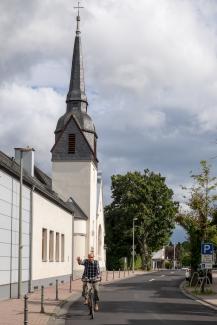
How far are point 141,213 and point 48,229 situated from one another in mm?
41037

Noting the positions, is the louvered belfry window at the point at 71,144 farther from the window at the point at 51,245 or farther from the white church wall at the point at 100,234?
the window at the point at 51,245

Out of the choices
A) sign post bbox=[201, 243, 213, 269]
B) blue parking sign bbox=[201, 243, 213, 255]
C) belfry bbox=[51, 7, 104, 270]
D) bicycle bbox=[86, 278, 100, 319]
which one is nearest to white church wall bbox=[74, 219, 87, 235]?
belfry bbox=[51, 7, 104, 270]

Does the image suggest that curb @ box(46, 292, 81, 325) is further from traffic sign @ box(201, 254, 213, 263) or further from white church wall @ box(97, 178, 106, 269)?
white church wall @ box(97, 178, 106, 269)

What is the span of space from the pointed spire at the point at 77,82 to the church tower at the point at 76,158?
0.10 meters

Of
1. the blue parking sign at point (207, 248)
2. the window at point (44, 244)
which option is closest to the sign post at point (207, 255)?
the blue parking sign at point (207, 248)

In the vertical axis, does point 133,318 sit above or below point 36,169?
below

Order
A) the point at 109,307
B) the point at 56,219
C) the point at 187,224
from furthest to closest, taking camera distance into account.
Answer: the point at 56,219 < the point at 187,224 < the point at 109,307

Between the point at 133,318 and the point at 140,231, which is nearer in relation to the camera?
the point at 133,318

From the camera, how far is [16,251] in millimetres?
26047

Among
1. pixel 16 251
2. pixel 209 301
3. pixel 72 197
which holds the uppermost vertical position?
pixel 72 197

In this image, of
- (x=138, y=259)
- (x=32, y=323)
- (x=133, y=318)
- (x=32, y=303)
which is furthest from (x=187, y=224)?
(x=138, y=259)

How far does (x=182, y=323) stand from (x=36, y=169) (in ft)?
145

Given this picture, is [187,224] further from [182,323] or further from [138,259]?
[138,259]

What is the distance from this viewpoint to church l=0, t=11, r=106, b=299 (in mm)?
24469
